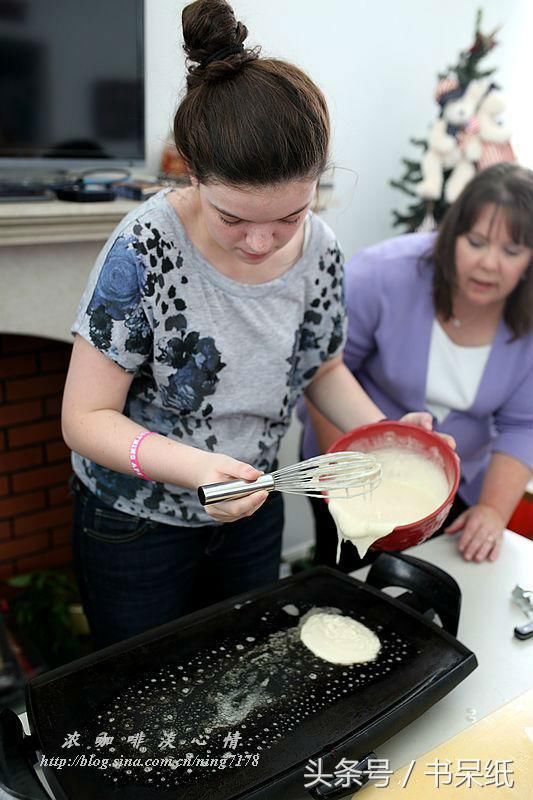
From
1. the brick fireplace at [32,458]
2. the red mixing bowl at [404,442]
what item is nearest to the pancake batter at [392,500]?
the red mixing bowl at [404,442]

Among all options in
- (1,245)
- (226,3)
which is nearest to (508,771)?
(226,3)

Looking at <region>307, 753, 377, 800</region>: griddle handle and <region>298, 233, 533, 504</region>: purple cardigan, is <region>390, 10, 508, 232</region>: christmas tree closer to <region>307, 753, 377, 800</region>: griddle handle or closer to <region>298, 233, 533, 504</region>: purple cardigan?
<region>298, 233, 533, 504</region>: purple cardigan

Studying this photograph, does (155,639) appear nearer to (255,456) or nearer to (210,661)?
(210,661)

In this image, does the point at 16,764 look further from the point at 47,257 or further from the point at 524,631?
the point at 47,257

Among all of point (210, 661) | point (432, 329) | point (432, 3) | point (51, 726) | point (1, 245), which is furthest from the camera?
point (432, 3)

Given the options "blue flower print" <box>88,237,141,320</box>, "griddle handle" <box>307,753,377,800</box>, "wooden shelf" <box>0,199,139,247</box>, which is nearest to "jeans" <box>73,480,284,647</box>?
"blue flower print" <box>88,237,141,320</box>

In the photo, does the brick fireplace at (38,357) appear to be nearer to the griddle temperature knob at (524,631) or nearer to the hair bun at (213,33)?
the hair bun at (213,33)

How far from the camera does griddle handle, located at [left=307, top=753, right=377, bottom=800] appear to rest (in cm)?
76

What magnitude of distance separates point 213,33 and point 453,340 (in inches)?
35.7

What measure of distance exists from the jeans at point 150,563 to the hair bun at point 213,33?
2.14 ft

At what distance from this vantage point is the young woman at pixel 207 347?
88cm

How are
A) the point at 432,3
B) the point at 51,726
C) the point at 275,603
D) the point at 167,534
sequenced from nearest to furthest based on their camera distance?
the point at 51,726 < the point at 275,603 < the point at 167,534 < the point at 432,3

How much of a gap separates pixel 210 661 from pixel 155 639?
0.08m

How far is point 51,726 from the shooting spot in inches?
31.3
